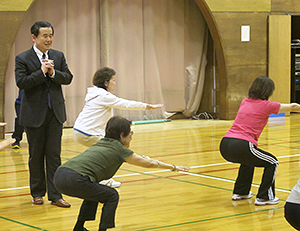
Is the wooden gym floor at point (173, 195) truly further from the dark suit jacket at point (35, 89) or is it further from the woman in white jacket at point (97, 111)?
the dark suit jacket at point (35, 89)

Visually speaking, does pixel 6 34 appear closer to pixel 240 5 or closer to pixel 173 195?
pixel 240 5

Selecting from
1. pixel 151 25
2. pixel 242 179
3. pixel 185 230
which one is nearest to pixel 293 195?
pixel 185 230

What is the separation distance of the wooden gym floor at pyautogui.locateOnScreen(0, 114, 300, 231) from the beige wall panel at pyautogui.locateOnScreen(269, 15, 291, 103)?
3.48 meters

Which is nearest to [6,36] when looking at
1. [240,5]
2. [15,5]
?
[15,5]

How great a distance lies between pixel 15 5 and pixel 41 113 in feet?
16.5

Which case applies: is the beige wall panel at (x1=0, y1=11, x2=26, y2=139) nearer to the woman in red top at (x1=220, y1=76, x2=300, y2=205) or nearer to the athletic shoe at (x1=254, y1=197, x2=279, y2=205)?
the woman in red top at (x1=220, y1=76, x2=300, y2=205)

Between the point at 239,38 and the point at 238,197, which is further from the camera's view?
the point at 239,38

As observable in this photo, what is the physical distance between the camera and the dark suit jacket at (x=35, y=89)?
393 cm

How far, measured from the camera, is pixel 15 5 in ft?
27.7

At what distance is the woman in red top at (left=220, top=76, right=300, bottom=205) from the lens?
384cm

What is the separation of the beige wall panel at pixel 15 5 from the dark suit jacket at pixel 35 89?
15.5ft

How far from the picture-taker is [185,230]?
3.26 m

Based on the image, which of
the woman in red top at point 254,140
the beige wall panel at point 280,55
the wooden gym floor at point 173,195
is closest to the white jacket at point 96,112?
the wooden gym floor at point 173,195

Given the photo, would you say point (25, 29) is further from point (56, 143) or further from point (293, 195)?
point (293, 195)
